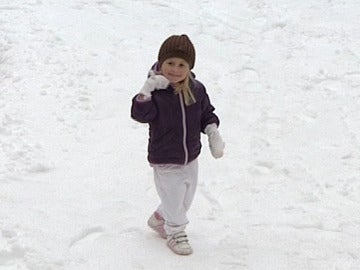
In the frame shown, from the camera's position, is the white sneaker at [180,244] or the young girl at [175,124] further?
the white sneaker at [180,244]

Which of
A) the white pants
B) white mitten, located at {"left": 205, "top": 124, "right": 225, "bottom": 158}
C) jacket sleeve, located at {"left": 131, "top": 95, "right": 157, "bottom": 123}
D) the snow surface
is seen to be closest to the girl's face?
jacket sleeve, located at {"left": 131, "top": 95, "right": 157, "bottom": 123}

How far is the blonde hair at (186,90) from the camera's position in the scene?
4.54 meters

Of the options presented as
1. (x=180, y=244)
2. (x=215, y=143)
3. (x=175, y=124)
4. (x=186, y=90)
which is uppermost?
(x=186, y=90)

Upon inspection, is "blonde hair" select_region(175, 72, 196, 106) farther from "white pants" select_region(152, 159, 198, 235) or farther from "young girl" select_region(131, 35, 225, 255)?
"white pants" select_region(152, 159, 198, 235)

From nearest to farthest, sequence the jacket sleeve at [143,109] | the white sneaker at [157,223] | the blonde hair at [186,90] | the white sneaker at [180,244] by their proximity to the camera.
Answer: the jacket sleeve at [143,109] < the blonde hair at [186,90] < the white sneaker at [180,244] < the white sneaker at [157,223]

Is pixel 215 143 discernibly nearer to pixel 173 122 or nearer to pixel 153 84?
pixel 173 122

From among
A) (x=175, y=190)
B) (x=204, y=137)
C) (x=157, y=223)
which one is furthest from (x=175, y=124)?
(x=204, y=137)

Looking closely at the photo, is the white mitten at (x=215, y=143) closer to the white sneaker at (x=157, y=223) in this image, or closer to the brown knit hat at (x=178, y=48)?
the brown knit hat at (x=178, y=48)

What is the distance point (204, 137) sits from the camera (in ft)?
23.5

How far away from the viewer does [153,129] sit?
4625 mm

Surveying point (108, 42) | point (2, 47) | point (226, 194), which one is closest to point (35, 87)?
point (2, 47)

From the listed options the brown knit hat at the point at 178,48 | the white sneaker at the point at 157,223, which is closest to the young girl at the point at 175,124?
the brown knit hat at the point at 178,48

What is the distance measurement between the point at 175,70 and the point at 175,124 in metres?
0.33

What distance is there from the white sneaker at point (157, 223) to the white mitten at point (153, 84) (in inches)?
38.3
